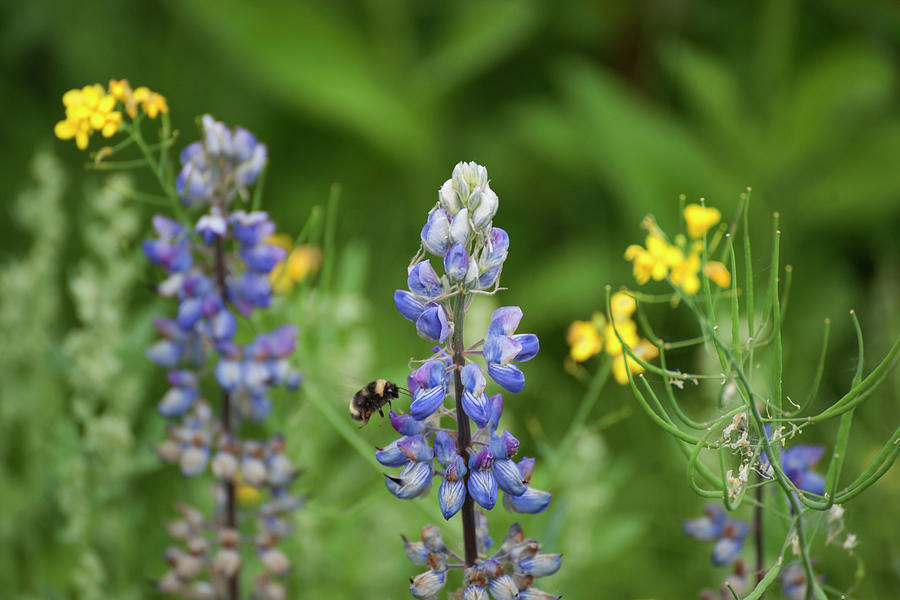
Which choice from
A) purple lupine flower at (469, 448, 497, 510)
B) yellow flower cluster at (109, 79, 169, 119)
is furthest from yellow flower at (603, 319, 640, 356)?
yellow flower cluster at (109, 79, 169, 119)

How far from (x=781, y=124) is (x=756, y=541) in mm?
2677

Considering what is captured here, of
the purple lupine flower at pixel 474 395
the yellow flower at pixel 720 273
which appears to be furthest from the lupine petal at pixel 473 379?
the yellow flower at pixel 720 273

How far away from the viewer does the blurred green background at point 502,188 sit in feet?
7.66

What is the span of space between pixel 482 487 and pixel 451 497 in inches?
1.8

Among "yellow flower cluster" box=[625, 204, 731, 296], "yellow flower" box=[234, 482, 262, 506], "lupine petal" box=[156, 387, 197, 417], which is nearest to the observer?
"yellow flower cluster" box=[625, 204, 731, 296]

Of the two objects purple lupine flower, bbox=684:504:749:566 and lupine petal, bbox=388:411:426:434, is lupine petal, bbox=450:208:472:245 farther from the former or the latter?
purple lupine flower, bbox=684:504:749:566

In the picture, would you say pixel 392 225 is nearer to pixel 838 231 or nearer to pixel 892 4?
pixel 838 231

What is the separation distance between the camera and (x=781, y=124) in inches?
150

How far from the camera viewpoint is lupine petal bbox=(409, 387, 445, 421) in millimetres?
1219

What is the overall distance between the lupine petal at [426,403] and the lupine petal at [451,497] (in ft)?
0.34

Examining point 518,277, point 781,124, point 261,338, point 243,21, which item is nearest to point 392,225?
point 518,277

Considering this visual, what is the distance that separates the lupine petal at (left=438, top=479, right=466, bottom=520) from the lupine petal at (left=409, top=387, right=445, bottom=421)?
104 mm

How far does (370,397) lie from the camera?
163cm

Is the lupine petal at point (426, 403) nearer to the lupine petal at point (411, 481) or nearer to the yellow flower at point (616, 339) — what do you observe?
the lupine petal at point (411, 481)
